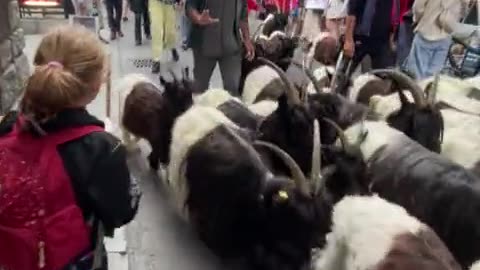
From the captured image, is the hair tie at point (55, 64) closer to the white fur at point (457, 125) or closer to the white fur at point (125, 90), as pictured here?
the white fur at point (457, 125)

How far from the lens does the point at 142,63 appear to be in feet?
33.9

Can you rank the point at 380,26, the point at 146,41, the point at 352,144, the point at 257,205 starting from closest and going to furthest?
the point at 257,205 < the point at 352,144 < the point at 380,26 < the point at 146,41

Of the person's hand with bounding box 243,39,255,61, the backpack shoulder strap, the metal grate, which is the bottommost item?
the metal grate

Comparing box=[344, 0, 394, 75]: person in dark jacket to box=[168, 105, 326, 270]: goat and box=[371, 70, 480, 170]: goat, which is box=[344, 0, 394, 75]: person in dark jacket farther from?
box=[168, 105, 326, 270]: goat

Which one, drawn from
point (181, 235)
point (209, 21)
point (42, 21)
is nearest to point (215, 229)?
point (181, 235)

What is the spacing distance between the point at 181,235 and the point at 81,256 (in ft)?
8.29

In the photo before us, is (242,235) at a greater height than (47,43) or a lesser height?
lesser

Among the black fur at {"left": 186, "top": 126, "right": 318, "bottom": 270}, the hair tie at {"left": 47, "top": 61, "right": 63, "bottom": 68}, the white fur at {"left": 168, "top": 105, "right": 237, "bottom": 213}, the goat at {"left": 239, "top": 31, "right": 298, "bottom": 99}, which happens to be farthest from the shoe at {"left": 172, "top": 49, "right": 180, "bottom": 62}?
the hair tie at {"left": 47, "top": 61, "right": 63, "bottom": 68}

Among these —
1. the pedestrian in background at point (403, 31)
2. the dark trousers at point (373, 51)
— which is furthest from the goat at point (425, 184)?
the pedestrian in background at point (403, 31)

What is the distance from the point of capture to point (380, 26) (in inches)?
280

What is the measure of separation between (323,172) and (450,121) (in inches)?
63.4

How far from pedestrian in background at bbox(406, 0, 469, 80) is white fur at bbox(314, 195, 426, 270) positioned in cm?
396

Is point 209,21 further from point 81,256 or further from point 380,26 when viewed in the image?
point 81,256

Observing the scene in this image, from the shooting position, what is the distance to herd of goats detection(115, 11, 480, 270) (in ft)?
11.1
